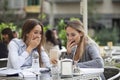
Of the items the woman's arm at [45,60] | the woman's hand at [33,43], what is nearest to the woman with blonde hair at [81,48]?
the woman's arm at [45,60]

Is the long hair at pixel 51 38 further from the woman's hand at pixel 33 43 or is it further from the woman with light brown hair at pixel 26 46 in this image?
the woman's hand at pixel 33 43

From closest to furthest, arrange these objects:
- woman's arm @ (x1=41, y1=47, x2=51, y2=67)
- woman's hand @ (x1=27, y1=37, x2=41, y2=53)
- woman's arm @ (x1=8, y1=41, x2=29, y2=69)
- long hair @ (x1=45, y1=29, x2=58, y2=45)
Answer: woman's arm @ (x1=8, y1=41, x2=29, y2=69)
woman's hand @ (x1=27, y1=37, x2=41, y2=53)
woman's arm @ (x1=41, y1=47, x2=51, y2=67)
long hair @ (x1=45, y1=29, x2=58, y2=45)

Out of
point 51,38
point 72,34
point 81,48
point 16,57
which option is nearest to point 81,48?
point 81,48

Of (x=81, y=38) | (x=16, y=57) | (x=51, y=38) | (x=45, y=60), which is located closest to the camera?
(x=16, y=57)

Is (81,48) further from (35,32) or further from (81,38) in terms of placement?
(35,32)

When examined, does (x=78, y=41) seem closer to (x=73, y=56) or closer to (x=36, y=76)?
(x=73, y=56)

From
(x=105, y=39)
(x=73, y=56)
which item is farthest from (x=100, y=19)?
(x=73, y=56)

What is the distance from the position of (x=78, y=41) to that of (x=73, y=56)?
223 mm

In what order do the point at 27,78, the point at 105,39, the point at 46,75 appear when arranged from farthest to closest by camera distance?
1. the point at 105,39
2. the point at 46,75
3. the point at 27,78

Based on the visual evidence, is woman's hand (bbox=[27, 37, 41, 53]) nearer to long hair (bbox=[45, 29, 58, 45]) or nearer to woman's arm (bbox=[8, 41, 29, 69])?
woman's arm (bbox=[8, 41, 29, 69])

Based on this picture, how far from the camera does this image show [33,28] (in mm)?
4652

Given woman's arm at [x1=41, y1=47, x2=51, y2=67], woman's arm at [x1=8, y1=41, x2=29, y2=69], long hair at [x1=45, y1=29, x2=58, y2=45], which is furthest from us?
long hair at [x1=45, y1=29, x2=58, y2=45]

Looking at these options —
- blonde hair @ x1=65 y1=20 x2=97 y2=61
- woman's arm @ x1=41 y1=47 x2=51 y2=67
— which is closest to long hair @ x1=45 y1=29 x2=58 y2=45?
woman's arm @ x1=41 y1=47 x2=51 y2=67

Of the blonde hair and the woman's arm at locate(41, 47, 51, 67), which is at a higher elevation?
the blonde hair
